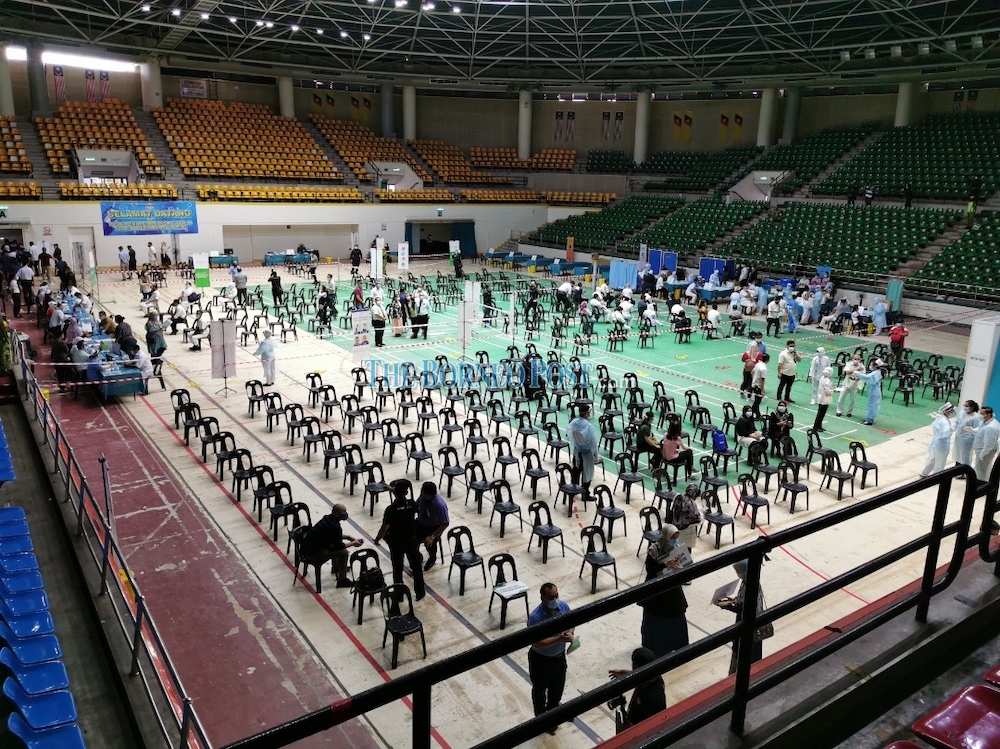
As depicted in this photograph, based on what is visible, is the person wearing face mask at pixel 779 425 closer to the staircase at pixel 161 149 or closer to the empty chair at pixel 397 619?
the empty chair at pixel 397 619

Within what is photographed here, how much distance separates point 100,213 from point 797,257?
34940 millimetres

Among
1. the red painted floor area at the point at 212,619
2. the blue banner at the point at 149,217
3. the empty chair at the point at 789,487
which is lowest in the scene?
the red painted floor area at the point at 212,619

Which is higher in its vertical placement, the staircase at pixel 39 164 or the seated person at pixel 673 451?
the staircase at pixel 39 164

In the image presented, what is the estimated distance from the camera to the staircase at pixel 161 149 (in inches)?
1693

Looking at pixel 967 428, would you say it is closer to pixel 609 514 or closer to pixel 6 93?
pixel 609 514

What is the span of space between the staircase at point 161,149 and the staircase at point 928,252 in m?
37.5

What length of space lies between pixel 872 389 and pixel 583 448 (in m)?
9.07

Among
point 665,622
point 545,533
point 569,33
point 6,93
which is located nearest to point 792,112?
point 569,33

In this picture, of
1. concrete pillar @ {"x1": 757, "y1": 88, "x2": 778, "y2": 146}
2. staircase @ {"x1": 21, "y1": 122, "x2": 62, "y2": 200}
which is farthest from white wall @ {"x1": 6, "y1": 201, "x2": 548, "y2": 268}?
concrete pillar @ {"x1": 757, "y1": 88, "x2": 778, "y2": 146}

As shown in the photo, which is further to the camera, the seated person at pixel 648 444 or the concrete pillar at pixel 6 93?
the concrete pillar at pixel 6 93

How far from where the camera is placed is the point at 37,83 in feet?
138

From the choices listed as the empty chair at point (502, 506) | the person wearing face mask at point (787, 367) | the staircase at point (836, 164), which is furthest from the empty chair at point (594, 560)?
the staircase at point (836, 164)

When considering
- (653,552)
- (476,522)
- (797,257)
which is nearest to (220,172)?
(797,257)

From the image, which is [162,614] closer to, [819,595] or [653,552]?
[653,552]
